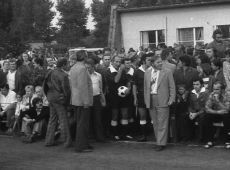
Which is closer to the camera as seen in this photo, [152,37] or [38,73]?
[38,73]

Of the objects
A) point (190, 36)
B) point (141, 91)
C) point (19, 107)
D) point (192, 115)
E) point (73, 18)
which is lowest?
point (192, 115)

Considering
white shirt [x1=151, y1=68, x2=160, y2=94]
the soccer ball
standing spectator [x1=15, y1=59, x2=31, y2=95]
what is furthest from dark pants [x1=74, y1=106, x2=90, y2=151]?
standing spectator [x1=15, y1=59, x2=31, y2=95]

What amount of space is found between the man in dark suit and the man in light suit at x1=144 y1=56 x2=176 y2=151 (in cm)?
190

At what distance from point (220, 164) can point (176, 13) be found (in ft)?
66.2

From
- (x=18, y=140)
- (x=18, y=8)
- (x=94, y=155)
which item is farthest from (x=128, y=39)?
(x=18, y=8)

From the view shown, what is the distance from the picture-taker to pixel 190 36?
28828 millimetres

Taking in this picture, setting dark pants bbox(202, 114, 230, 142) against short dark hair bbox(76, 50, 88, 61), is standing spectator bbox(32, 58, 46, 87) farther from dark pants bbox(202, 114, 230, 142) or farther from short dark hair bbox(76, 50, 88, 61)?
dark pants bbox(202, 114, 230, 142)

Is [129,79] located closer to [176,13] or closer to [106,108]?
[106,108]

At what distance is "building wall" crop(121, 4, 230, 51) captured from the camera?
27.7 meters

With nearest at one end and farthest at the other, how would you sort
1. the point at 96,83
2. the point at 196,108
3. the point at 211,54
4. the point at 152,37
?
the point at 196,108
the point at 96,83
the point at 211,54
the point at 152,37

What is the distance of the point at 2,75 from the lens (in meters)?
14.8

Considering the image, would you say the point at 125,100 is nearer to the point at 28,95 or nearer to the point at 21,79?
the point at 28,95

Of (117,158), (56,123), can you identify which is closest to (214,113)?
(117,158)

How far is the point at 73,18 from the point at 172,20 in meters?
38.2
